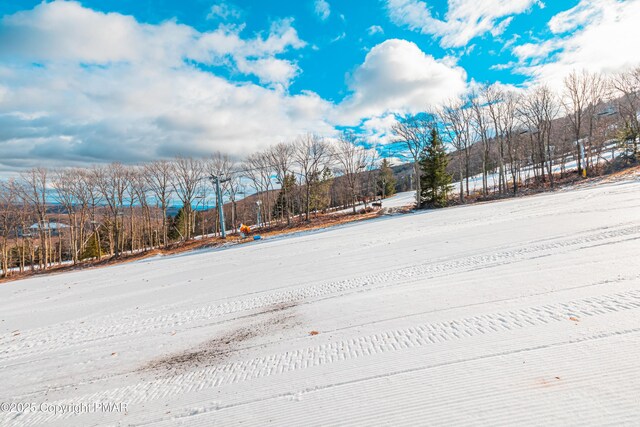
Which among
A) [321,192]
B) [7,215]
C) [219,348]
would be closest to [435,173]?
[219,348]

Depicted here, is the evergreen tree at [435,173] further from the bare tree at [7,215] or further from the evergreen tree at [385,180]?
the bare tree at [7,215]

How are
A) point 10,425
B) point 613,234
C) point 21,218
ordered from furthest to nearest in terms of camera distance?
1. point 21,218
2. point 613,234
3. point 10,425

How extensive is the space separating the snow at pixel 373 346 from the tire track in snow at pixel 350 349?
3 cm

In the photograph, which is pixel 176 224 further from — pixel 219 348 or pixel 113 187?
pixel 219 348

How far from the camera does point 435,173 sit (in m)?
28.6

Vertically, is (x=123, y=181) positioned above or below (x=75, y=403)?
above

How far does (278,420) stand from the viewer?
2.99m

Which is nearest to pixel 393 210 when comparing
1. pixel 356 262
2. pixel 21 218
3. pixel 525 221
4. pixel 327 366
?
pixel 525 221

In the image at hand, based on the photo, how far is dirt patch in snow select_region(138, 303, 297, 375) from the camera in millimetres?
4723

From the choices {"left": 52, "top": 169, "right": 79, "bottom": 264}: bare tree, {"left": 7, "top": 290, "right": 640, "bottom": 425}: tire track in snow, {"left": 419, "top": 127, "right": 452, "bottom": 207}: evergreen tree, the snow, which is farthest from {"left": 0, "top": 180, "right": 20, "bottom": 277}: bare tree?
{"left": 419, "top": 127, "right": 452, "bottom": 207}: evergreen tree

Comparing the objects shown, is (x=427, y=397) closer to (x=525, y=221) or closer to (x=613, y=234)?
(x=613, y=234)

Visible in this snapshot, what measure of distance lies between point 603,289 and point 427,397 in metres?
4.51

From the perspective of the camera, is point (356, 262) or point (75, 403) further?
point (356, 262)

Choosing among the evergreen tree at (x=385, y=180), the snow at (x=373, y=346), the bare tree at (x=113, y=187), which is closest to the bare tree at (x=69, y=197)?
the bare tree at (x=113, y=187)
